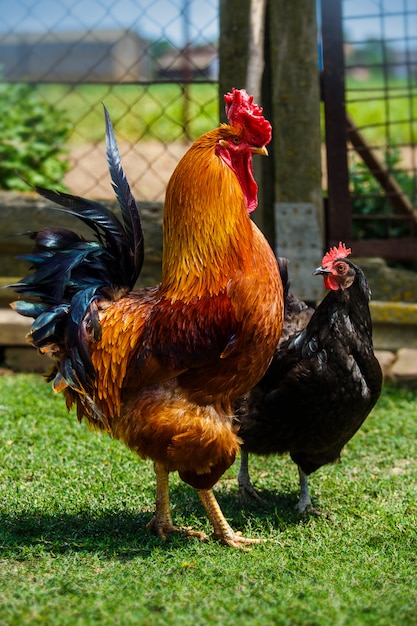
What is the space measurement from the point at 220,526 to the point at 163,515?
11.7 inches

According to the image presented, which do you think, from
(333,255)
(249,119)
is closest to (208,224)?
(249,119)

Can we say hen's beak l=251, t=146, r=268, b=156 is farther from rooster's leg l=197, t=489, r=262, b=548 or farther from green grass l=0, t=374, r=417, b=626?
green grass l=0, t=374, r=417, b=626

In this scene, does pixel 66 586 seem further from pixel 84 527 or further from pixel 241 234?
pixel 241 234

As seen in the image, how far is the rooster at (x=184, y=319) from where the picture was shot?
12.7 ft

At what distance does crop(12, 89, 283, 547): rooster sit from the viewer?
12.7ft

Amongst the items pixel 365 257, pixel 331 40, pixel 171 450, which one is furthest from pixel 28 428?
pixel 331 40

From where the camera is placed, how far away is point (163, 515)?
13.7ft

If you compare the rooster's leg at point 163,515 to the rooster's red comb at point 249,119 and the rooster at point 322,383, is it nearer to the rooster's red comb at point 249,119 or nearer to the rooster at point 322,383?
the rooster at point 322,383

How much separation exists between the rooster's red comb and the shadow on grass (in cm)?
197

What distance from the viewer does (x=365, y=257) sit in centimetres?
667

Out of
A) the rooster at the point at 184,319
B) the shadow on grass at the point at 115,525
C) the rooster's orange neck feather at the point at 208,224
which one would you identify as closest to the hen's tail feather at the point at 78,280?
the rooster at the point at 184,319

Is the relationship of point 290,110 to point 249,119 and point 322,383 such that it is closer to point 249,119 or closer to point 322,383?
point 249,119

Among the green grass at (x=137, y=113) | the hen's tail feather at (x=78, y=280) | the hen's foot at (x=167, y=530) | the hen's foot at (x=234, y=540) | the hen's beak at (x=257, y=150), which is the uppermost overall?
the green grass at (x=137, y=113)

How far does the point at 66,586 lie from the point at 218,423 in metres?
1.02
